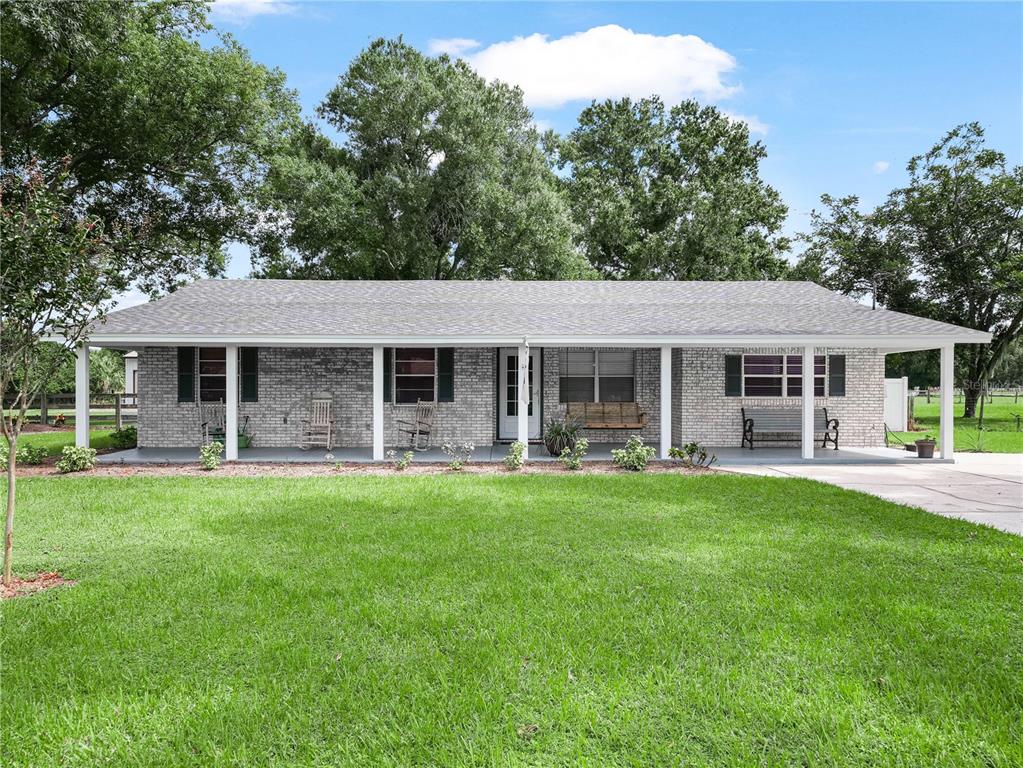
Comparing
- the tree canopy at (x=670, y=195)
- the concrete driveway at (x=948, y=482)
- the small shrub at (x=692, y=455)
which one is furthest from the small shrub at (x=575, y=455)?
the tree canopy at (x=670, y=195)

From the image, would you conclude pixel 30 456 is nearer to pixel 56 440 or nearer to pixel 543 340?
pixel 56 440

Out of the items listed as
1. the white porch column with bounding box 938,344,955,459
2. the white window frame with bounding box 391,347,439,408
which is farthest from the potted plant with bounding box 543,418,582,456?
the white porch column with bounding box 938,344,955,459

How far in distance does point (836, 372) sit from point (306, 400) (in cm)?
1214

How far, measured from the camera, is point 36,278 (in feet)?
15.8

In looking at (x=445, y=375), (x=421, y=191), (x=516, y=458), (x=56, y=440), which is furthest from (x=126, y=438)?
(x=421, y=191)

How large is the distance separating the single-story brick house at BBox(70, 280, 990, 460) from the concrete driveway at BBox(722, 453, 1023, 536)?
1.13 m

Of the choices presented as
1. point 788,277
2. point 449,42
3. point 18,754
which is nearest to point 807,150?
point 788,277

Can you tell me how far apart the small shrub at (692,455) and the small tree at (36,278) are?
9.46m

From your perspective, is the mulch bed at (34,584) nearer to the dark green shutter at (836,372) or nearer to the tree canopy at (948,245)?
the dark green shutter at (836,372)

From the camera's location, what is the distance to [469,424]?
1436cm

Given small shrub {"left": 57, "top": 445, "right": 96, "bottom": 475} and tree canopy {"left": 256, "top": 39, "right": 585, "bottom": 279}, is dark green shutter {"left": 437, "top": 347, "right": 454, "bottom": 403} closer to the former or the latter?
small shrub {"left": 57, "top": 445, "right": 96, "bottom": 475}

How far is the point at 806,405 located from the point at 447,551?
945 centimetres

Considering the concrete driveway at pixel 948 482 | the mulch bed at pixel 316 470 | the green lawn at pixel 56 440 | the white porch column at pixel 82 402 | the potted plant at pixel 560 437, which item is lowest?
the green lawn at pixel 56 440

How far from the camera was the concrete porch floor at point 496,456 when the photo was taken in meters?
12.3
